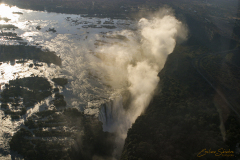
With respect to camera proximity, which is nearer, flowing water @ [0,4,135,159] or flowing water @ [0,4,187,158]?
flowing water @ [0,4,187,158]

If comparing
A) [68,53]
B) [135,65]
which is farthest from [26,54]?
[135,65]

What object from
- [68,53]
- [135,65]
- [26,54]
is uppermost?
[68,53]

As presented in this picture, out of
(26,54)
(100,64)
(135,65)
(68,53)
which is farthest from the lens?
(68,53)

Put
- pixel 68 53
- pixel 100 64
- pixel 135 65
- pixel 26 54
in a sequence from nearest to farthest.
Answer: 1. pixel 135 65
2. pixel 100 64
3. pixel 26 54
4. pixel 68 53

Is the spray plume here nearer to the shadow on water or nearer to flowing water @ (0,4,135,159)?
flowing water @ (0,4,135,159)

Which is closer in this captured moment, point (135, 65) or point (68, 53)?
point (135, 65)

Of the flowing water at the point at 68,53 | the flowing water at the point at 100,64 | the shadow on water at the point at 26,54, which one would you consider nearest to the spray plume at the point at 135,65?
the flowing water at the point at 100,64

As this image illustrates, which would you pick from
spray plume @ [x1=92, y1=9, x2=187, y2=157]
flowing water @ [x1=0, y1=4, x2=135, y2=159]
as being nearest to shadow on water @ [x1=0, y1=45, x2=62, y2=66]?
flowing water @ [x1=0, y1=4, x2=135, y2=159]

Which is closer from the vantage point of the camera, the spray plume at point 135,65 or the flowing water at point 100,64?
the flowing water at point 100,64

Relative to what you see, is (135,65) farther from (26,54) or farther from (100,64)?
(26,54)

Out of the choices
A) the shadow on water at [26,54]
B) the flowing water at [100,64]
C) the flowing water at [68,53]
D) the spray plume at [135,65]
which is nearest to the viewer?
the flowing water at [100,64]

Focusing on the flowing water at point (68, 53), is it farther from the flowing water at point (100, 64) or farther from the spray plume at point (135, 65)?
the spray plume at point (135, 65)
